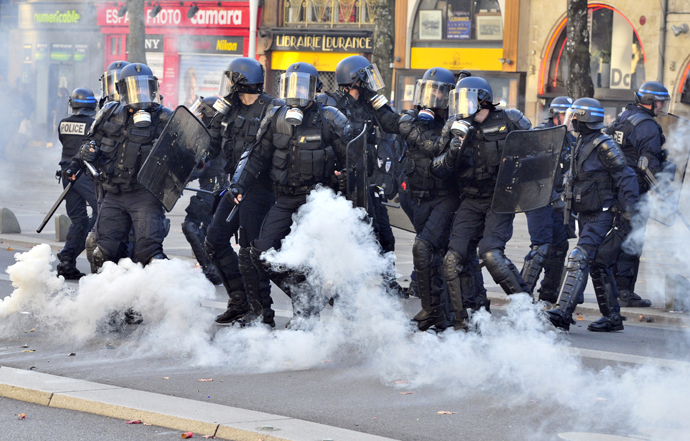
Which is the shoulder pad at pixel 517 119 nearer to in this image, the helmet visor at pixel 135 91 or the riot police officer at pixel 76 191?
the helmet visor at pixel 135 91

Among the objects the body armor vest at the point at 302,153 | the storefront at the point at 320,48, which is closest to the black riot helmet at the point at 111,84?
the body armor vest at the point at 302,153

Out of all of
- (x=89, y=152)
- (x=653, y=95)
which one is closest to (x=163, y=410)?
(x=89, y=152)

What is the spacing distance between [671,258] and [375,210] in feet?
9.01

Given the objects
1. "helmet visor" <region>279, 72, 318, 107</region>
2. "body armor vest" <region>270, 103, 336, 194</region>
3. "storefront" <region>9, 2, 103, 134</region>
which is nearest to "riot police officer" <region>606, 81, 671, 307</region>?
"body armor vest" <region>270, 103, 336, 194</region>

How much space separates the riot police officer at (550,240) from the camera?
755cm

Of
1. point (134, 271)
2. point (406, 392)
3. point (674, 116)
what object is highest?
point (674, 116)

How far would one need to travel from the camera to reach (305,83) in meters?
6.33

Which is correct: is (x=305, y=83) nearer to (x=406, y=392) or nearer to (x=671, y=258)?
(x=406, y=392)

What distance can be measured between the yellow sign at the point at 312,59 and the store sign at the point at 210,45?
1.61m

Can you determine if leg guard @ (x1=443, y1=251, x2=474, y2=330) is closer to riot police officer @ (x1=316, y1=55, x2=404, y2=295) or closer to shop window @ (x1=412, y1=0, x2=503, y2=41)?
riot police officer @ (x1=316, y1=55, x2=404, y2=295)

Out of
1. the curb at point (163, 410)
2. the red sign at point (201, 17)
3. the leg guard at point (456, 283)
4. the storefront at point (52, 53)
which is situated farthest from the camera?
the storefront at point (52, 53)

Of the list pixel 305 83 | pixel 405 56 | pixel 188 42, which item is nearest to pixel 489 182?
pixel 305 83

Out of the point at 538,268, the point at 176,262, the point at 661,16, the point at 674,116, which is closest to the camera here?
the point at 176,262

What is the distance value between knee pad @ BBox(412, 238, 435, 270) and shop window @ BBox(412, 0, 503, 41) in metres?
15.6
